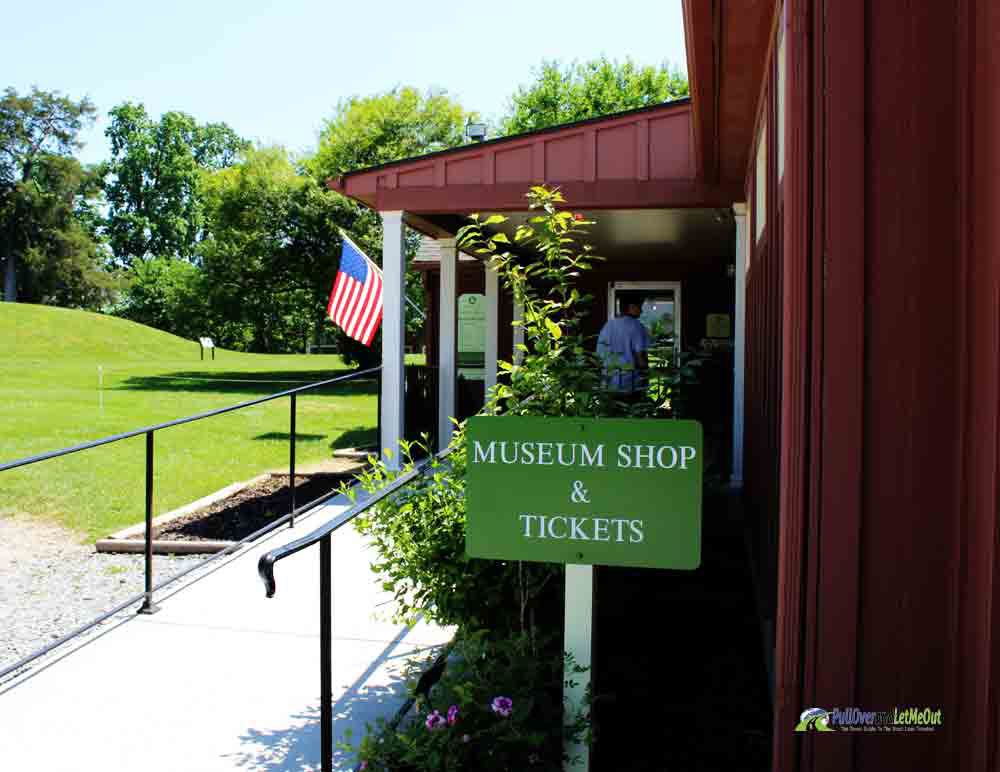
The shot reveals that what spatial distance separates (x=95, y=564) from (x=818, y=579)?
6135mm

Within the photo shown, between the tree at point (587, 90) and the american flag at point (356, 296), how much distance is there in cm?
3027

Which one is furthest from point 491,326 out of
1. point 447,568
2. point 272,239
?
point 272,239

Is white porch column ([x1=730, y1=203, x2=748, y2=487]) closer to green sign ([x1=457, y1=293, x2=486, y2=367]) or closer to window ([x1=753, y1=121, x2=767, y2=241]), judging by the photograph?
window ([x1=753, y1=121, x2=767, y2=241])

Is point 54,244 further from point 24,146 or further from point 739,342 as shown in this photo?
point 739,342

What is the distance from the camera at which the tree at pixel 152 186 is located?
67312 millimetres

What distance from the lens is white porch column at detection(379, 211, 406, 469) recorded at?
8.29 metres

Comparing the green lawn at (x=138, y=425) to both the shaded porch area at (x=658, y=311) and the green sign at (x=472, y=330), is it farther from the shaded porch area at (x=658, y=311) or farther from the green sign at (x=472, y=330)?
the shaded porch area at (x=658, y=311)

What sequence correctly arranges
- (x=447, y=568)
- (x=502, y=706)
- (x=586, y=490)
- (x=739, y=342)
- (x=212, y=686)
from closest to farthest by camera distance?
(x=586, y=490)
(x=502, y=706)
(x=447, y=568)
(x=212, y=686)
(x=739, y=342)

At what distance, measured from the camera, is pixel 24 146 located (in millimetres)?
57500

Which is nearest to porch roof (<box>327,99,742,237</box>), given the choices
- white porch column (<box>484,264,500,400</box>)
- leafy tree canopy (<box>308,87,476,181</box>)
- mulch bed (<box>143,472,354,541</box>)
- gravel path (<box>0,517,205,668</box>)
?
mulch bed (<box>143,472,354,541</box>)

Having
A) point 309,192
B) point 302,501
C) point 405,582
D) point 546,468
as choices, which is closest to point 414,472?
point 405,582

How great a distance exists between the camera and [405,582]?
11.7 feet

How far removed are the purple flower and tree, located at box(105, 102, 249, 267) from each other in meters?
67.5

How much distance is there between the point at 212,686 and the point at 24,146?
61910mm
